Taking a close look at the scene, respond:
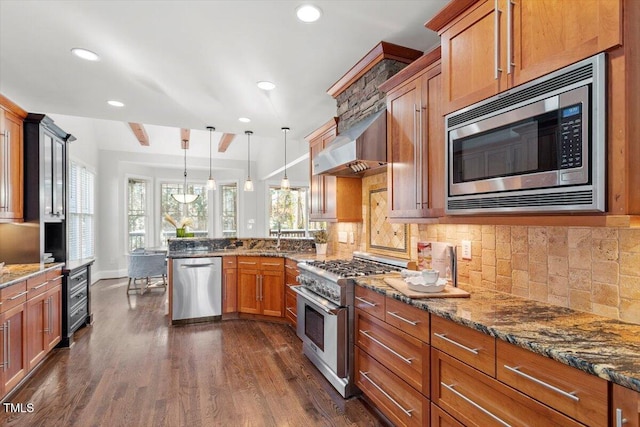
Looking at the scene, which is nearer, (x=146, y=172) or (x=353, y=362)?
(x=353, y=362)

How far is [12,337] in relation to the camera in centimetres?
263

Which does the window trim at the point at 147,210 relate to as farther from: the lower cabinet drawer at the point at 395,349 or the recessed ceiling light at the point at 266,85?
the lower cabinet drawer at the point at 395,349

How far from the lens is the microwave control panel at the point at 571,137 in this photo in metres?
1.25

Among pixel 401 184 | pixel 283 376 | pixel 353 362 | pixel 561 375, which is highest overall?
pixel 401 184

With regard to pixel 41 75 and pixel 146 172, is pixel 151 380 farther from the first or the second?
pixel 146 172

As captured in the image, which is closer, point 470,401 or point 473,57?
point 470,401

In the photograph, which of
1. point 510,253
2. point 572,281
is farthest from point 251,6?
point 572,281

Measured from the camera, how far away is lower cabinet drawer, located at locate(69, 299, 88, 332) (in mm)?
3736

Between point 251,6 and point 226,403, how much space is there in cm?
278

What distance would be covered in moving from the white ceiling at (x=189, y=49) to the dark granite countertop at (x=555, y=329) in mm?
1844

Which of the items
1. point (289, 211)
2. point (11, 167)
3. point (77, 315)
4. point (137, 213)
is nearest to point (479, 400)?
point (11, 167)

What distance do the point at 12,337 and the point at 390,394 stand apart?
2.89 meters

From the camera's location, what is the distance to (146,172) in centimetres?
842

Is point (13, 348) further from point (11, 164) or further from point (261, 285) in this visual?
point (261, 285)
